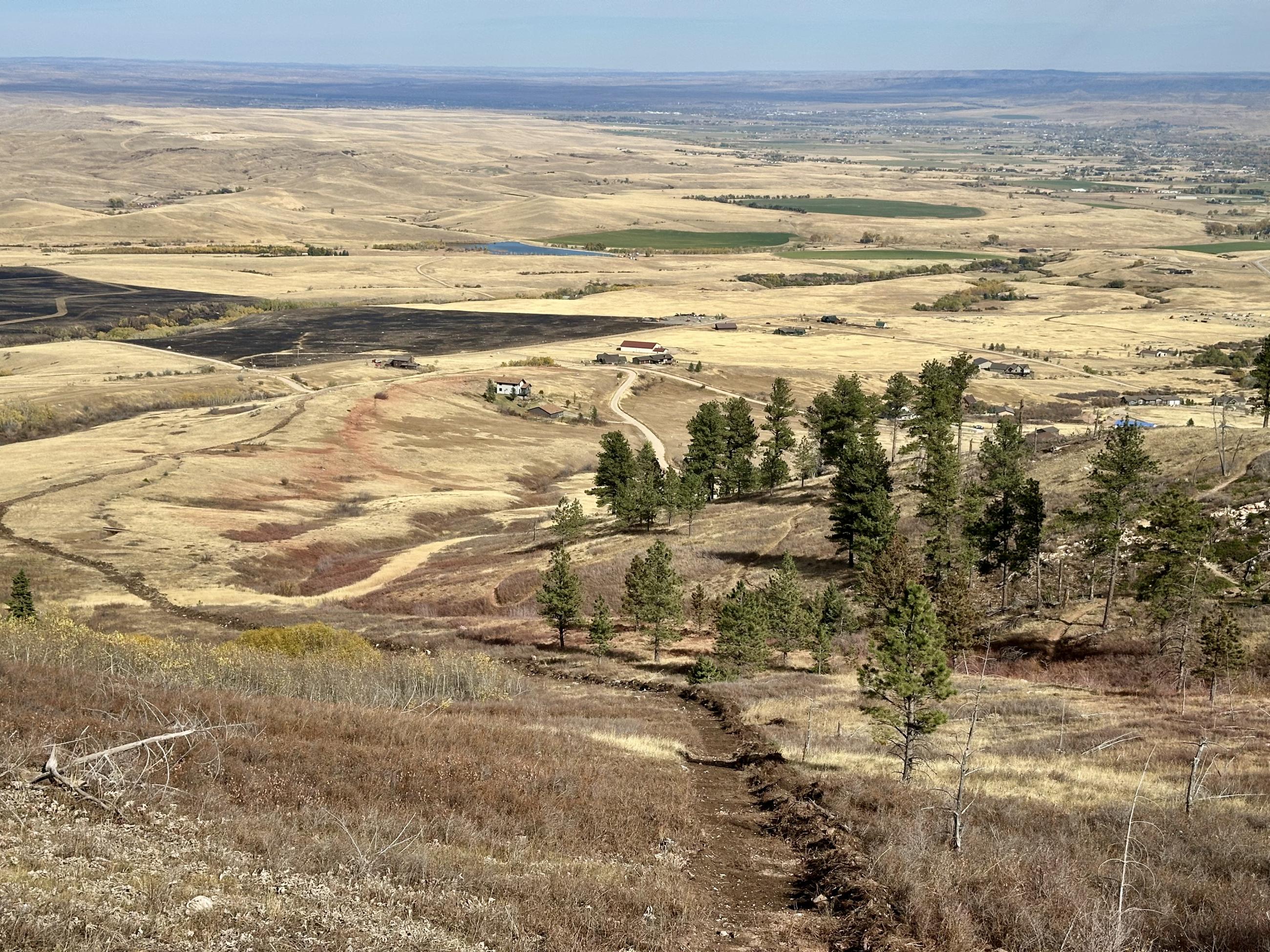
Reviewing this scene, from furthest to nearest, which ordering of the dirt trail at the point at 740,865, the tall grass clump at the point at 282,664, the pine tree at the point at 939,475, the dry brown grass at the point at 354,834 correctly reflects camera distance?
the pine tree at the point at 939,475, the tall grass clump at the point at 282,664, the dirt trail at the point at 740,865, the dry brown grass at the point at 354,834

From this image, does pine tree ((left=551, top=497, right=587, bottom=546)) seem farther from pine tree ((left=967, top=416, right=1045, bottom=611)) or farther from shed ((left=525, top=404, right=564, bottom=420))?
shed ((left=525, top=404, right=564, bottom=420))

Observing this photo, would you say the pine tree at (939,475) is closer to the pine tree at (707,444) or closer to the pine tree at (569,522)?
the pine tree at (707,444)

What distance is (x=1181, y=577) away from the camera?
1870 inches

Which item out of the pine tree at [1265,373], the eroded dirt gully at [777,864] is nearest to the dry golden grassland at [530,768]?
the eroded dirt gully at [777,864]

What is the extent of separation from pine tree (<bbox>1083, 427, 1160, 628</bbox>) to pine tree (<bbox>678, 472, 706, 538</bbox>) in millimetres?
32323

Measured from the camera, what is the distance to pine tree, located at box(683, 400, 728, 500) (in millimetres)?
98562

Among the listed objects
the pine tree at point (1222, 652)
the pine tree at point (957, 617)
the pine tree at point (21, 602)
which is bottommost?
the pine tree at point (21, 602)

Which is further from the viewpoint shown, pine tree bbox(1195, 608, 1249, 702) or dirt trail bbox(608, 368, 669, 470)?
dirt trail bbox(608, 368, 669, 470)

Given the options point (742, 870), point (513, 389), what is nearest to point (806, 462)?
point (513, 389)

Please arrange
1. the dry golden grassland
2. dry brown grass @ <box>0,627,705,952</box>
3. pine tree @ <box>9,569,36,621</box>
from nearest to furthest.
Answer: dry brown grass @ <box>0,627,705,952</box> < the dry golden grassland < pine tree @ <box>9,569,36,621</box>

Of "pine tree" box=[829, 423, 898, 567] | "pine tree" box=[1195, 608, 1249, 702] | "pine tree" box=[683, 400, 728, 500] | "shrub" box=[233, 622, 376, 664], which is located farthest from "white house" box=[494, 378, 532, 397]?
"pine tree" box=[1195, 608, 1249, 702]

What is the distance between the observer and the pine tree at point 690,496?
3319 inches

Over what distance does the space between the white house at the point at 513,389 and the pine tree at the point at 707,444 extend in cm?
6502

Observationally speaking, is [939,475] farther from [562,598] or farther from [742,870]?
[742,870]
